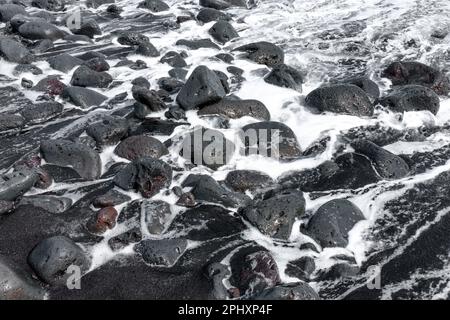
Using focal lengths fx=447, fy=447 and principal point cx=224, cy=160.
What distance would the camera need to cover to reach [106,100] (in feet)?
20.3

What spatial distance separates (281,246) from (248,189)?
843mm

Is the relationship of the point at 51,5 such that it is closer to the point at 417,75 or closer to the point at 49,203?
the point at 49,203

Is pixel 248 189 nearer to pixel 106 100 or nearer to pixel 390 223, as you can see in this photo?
pixel 390 223

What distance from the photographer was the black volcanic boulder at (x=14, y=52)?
6.97 metres

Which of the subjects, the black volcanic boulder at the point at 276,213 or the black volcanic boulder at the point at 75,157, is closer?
the black volcanic boulder at the point at 276,213

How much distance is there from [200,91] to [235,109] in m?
0.50

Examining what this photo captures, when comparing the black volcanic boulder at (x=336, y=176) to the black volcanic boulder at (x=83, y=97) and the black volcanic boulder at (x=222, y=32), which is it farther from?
the black volcanic boulder at (x=222, y=32)

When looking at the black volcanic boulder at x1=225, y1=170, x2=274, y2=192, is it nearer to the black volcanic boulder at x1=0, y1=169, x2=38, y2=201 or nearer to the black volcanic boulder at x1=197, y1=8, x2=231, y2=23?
the black volcanic boulder at x1=0, y1=169, x2=38, y2=201

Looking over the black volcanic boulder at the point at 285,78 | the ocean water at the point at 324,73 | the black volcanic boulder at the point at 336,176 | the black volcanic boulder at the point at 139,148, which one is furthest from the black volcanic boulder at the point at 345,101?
the black volcanic boulder at the point at 139,148

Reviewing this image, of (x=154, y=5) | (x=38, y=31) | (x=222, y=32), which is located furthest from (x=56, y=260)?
(x=154, y=5)

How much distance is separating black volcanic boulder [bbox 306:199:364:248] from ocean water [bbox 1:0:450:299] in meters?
0.07

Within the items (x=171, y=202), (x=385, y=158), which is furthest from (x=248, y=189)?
(x=385, y=158)

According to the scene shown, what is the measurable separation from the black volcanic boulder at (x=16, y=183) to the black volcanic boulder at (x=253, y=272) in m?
2.16
